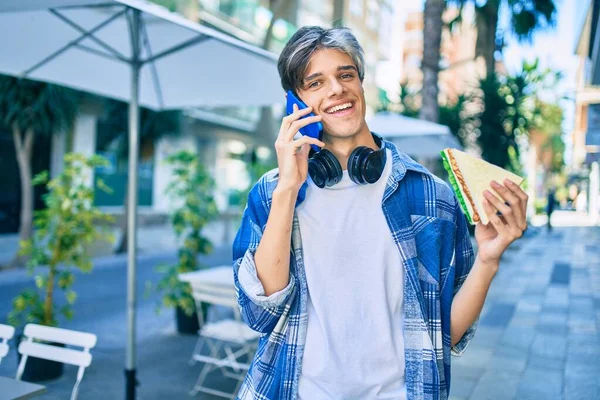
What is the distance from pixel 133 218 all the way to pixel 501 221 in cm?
322

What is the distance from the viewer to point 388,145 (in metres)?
1.61

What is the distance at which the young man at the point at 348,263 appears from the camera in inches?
52.9

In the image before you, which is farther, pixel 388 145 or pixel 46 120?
pixel 46 120

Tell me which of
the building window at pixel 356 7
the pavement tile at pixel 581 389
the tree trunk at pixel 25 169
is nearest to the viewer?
the pavement tile at pixel 581 389

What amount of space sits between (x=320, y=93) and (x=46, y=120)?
916cm

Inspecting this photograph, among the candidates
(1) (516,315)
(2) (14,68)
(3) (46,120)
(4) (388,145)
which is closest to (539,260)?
(1) (516,315)

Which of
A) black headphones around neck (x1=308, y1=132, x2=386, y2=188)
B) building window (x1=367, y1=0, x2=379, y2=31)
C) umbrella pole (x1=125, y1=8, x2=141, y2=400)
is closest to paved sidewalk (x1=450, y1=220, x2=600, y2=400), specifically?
umbrella pole (x1=125, y1=8, x2=141, y2=400)

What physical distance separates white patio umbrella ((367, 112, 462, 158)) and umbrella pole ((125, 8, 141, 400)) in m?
4.58

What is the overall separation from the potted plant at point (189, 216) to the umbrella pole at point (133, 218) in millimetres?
1717

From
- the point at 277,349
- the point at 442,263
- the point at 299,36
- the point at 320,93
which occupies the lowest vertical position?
the point at 277,349

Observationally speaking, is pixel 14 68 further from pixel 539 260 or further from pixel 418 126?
pixel 539 260

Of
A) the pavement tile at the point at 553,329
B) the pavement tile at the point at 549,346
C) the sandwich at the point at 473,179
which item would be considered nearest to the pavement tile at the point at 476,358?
the pavement tile at the point at 549,346

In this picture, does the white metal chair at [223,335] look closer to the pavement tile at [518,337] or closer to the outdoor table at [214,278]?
the outdoor table at [214,278]

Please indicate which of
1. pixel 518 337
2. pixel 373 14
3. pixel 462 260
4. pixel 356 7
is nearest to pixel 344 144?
pixel 462 260
